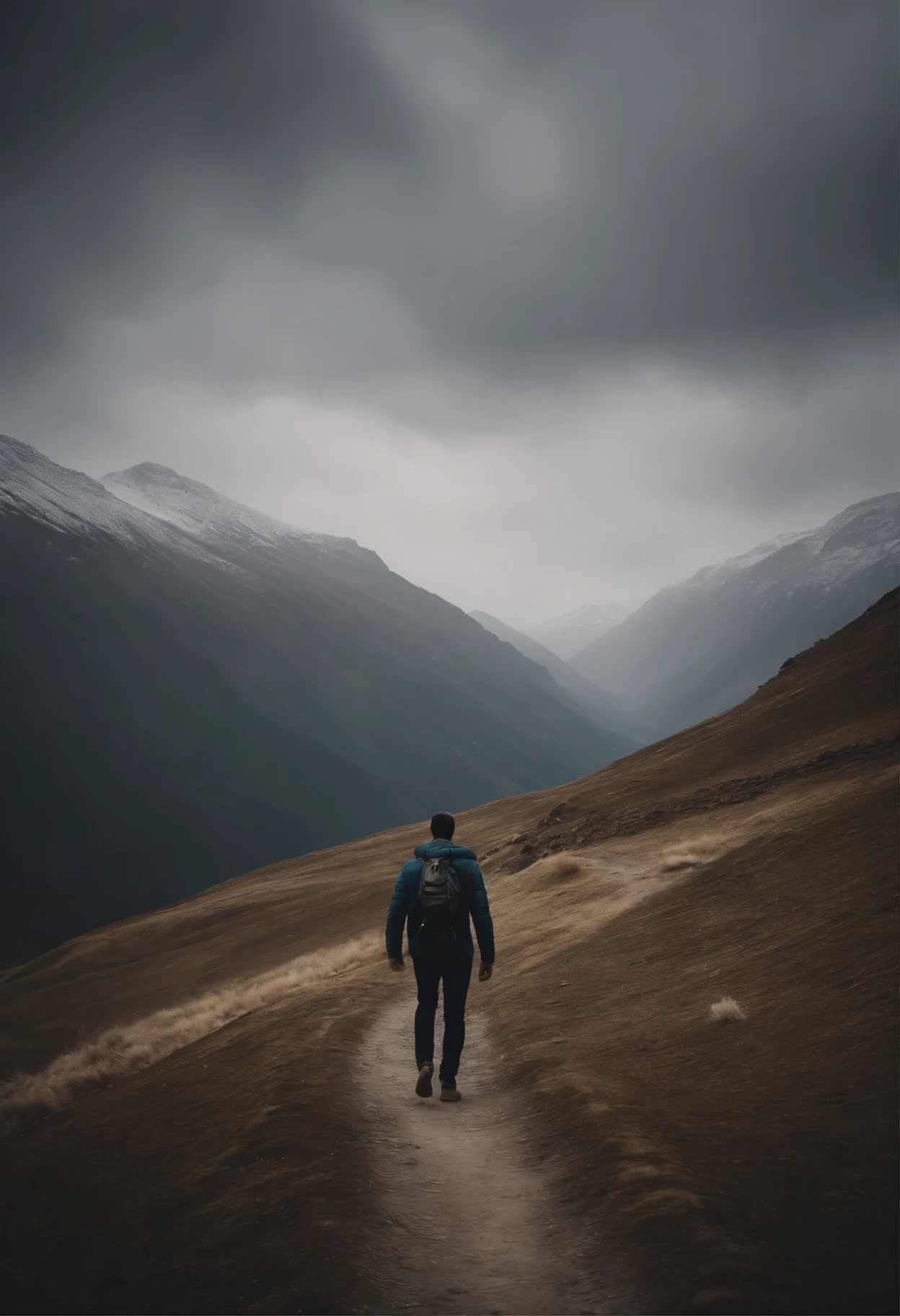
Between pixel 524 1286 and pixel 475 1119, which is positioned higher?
pixel 524 1286

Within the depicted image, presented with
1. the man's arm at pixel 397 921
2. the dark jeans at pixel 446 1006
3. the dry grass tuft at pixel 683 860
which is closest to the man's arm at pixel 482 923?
the dark jeans at pixel 446 1006

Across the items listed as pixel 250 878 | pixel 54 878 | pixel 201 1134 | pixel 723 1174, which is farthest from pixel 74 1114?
pixel 54 878

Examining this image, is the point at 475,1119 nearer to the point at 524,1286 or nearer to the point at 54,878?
the point at 524,1286

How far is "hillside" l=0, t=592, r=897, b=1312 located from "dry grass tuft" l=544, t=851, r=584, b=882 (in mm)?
3063

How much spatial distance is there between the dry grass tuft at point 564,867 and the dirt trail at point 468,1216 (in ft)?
46.7

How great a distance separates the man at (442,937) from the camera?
8.21 meters

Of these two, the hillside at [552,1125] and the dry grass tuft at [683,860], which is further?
the dry grass tuft at [683,860]

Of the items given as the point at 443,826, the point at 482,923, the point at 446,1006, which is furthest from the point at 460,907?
the point at 446,1006

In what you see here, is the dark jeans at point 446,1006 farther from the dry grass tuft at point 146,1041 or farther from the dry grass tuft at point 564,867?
the dry grass tuft at point 564,867

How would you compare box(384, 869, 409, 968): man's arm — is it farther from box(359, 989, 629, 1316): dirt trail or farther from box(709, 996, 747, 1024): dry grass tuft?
box(709, 996, 747, 1024): dry grass tuft

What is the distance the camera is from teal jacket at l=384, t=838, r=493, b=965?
8.36m

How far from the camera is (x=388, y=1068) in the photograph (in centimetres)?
1000

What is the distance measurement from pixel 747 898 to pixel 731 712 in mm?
37962

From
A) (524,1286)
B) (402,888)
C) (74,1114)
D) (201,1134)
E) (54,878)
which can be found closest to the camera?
(524,1286)
